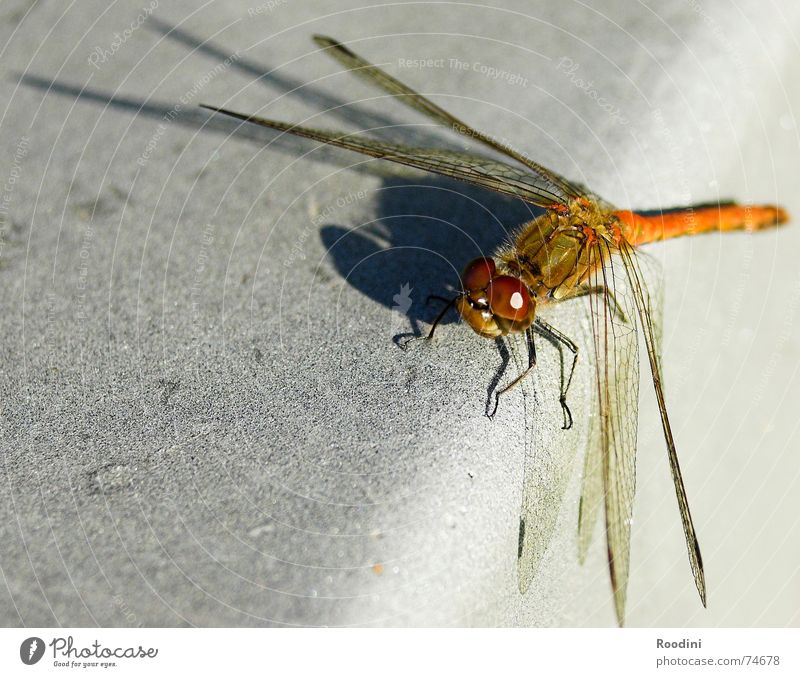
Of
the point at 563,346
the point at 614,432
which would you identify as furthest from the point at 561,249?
the point at 614,432

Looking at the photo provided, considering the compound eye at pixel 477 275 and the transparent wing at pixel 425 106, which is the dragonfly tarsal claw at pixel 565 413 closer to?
the compound eye at pixel 477 275

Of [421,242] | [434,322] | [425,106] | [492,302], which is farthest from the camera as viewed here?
[425,106]

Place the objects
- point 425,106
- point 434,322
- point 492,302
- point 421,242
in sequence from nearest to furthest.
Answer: point 492,302 → point 434,322 → point 421,242 → point 425,106

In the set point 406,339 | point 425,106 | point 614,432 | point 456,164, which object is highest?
point 425,106

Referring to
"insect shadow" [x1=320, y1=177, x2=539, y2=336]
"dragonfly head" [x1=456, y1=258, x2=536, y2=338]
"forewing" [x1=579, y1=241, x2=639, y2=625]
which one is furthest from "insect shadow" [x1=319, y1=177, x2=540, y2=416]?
"forewing" [x1=579, y1=241, x2=639, y2=625]

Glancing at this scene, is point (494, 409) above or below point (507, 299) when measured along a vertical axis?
below

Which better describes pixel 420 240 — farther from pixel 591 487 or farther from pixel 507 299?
pixel 591 487

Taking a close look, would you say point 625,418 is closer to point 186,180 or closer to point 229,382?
point 229,382
